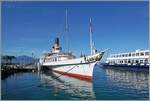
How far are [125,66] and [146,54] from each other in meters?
6.92

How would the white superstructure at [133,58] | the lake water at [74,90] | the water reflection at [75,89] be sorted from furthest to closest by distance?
the white superstructure at [133,58], the water reflection at [75,89], the lake water at [74,90]

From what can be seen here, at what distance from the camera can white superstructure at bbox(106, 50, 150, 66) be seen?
70.7 metres

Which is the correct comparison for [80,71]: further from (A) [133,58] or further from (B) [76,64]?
(A) [133,58]

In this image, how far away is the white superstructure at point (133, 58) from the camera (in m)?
70.7

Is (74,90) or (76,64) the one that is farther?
(76,64)

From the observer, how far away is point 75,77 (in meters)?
45.5

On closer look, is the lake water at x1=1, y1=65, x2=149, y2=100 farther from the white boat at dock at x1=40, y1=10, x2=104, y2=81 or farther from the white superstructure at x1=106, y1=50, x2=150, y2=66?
the white superstructure at x1=106, y1=50, x2=150, y2=66

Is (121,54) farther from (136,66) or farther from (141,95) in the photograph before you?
(141,95)

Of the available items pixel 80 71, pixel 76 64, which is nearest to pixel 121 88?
pixel 80 71

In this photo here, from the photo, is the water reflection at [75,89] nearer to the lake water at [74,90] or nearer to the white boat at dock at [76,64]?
the lake water at [74,90]

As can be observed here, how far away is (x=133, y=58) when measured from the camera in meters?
78.4

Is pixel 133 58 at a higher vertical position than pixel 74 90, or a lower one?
higher

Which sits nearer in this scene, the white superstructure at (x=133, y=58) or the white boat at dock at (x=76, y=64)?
the white boat at dock at (x=76, y=64)

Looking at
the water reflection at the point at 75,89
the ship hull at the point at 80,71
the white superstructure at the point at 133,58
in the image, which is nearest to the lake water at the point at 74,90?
the water reflection at the point at 75,89
